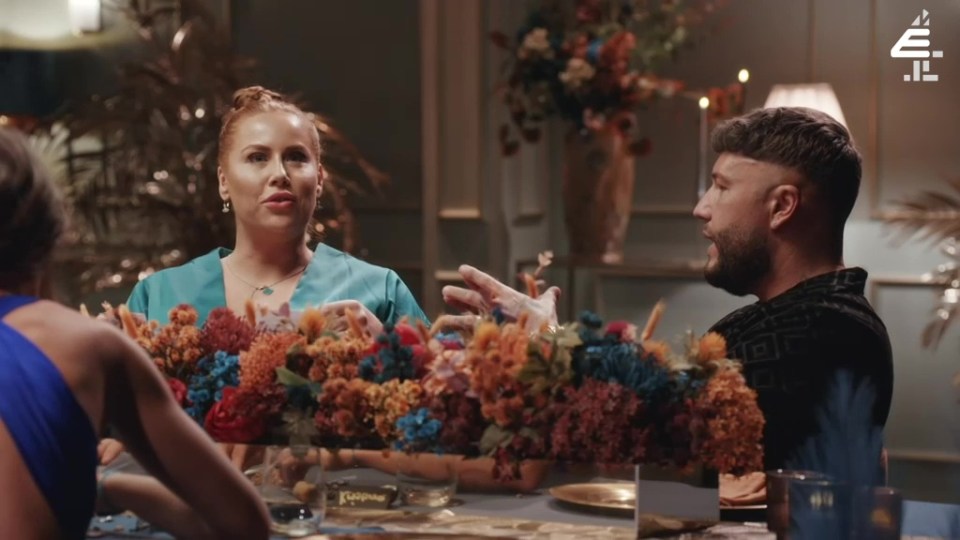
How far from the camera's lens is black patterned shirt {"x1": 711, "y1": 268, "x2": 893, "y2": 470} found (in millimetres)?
2520

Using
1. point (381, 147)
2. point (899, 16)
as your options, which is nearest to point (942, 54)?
point (899, 16)

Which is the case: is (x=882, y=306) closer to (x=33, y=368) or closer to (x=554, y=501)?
(x=554, y=501)

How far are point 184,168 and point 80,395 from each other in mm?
4184

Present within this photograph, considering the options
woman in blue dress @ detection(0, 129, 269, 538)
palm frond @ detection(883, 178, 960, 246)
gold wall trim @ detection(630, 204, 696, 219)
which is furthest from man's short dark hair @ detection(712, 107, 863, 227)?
gold wall trim @ detection(630, 204, 696, 219)

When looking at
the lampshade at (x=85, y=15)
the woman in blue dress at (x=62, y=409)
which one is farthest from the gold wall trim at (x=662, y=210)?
the woman in blue dress at (x=62, y=409)

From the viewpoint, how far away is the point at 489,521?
2133 mm

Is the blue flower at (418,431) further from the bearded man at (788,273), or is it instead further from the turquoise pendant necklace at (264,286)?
the turquoise pendant necklace at (264,286)

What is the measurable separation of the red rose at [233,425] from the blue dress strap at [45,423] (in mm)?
676

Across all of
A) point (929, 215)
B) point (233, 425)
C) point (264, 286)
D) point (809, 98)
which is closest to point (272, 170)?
point (264, 286)

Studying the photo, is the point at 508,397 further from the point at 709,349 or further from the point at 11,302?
the point at 11,302

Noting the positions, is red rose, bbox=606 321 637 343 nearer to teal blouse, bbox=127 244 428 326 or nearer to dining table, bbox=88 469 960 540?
dining table, bbox=88 469 960 540

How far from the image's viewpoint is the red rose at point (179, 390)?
2.39 meters

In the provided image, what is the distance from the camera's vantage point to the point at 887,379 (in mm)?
2729

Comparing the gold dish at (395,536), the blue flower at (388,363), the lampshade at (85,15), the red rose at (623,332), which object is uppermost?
the lampshade at (85,15)
